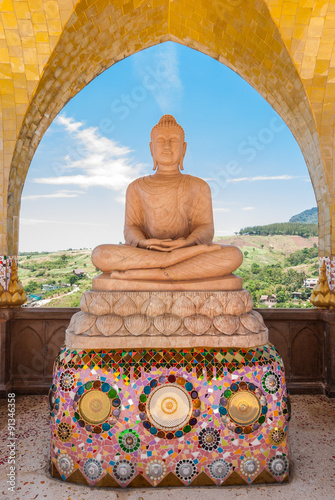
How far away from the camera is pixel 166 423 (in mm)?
1966

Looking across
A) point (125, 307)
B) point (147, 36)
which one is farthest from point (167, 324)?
point (147, 36)

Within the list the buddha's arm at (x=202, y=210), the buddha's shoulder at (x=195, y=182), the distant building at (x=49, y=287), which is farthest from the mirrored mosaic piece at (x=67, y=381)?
the distant building at (x=49, y=287)

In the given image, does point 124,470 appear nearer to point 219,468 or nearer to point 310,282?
point 219,468

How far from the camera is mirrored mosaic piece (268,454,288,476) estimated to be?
2.00 m

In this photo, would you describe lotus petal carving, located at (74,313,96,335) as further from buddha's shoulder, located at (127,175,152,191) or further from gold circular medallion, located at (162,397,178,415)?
buddha's shoulder, located at (127,175,152,191)

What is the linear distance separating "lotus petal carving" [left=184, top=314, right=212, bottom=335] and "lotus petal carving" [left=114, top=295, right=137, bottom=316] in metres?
0.33

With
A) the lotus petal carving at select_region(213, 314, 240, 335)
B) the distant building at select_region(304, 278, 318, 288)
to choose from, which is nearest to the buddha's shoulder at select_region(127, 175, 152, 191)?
the lotus petal carving at select_region(213, 314, 240, 335)

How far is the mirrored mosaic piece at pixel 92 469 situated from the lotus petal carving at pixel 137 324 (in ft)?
2.42

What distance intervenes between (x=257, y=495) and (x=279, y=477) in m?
0.19

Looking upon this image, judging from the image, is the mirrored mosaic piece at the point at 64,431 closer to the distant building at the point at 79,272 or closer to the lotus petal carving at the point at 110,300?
the lotus petal carving at the point at 110,300

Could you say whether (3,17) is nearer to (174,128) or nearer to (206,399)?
(174,128)

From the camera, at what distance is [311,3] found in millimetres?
3262

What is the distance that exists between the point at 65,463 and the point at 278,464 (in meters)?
1.21

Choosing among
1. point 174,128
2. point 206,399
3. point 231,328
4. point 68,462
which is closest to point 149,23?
point 174,128
